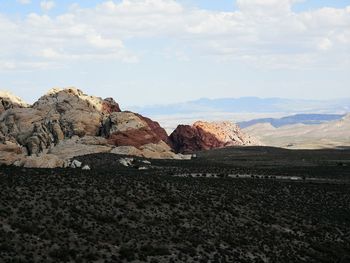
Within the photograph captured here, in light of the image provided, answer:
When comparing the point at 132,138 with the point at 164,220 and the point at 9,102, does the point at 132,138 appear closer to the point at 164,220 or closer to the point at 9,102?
the point at 9,102

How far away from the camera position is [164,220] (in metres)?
50.8

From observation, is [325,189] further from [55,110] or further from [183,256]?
[55,110]

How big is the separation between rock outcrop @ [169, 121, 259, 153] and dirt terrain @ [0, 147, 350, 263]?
8680cm

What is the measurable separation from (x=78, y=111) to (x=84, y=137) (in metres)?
11.2

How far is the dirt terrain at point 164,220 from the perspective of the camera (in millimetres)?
40250

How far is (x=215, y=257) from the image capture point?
145 ft

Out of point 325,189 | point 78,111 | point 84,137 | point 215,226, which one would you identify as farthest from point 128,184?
point 78,111

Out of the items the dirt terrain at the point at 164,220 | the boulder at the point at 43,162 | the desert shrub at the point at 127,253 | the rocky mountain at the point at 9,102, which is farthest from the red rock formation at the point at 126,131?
the desert shrub at the point at 127,253

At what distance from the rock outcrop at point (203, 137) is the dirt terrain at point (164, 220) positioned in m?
86.8

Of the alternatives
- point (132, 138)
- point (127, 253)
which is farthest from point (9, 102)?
point (127, 253)

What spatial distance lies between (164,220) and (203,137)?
11864 cm

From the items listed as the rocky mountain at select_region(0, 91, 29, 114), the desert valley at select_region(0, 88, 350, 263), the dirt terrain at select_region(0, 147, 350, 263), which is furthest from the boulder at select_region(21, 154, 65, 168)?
the rocky mountain at select_region(0, 91, 29, 114)

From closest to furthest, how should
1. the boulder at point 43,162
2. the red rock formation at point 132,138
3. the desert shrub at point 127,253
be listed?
1. the desert shrub at point 127,253
2. the boulder at point 43,162
3. the red rock formation at point 132,138

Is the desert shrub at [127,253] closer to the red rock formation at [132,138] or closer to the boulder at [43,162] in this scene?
the boulder at [43,162]
